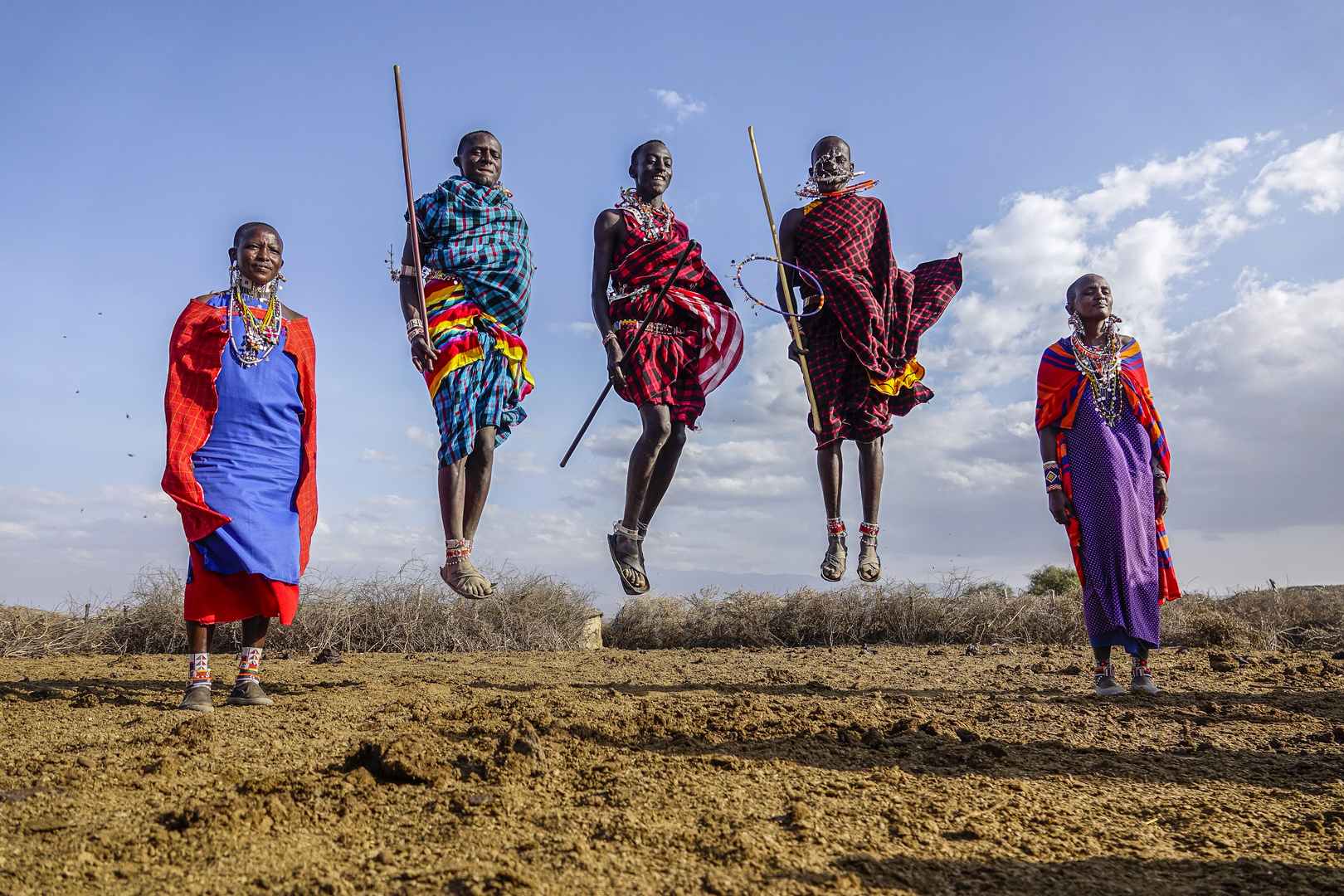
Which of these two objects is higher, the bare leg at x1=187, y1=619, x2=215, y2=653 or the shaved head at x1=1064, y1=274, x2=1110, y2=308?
the shaved head at x1=1064, y1=274, x2=1110, y2=308

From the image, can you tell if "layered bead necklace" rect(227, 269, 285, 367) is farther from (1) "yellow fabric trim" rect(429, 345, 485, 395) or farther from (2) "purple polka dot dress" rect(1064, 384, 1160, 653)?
(2) "purple polka dot dress" rect(1064, 384, 1160, 653)

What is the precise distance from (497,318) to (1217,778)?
4484 millimetres

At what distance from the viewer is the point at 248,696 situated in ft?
14.8

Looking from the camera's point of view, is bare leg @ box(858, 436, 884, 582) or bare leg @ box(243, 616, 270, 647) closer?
bare leg @ box(243, 616, 270, 647)

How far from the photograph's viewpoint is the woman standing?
4.43 metres

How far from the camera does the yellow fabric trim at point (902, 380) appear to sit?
246 inches

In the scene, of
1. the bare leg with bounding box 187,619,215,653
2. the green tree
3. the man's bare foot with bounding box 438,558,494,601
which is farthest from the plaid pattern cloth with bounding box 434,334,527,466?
the green tree

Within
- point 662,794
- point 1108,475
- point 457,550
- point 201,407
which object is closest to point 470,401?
point 457,550

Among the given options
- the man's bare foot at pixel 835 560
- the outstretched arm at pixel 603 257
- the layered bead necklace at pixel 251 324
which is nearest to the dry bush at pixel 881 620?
the man's bare foot at pixel 835 560

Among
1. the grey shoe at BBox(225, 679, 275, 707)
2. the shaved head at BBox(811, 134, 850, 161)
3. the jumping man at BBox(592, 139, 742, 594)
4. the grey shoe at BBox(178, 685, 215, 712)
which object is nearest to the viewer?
the grey shoe at BBox(178, 685, 215, 712)

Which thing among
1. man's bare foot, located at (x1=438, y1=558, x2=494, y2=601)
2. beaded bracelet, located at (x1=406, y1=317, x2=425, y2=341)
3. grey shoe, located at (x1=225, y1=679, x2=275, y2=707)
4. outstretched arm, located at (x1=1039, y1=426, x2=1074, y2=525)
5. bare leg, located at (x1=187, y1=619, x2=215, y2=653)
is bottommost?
grey shoe, located at (x1=225, y1=679, x2=275, y2=707)

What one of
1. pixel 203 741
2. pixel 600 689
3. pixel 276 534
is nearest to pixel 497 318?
pixel 276 534

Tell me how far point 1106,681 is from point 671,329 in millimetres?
3356

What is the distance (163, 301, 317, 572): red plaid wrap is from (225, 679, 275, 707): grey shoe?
0.61 metres
